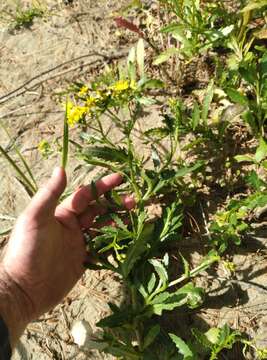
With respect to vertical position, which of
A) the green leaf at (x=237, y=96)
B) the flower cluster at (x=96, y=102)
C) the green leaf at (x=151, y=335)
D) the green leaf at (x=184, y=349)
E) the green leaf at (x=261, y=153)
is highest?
the flower cluster at (x=96, y=102)

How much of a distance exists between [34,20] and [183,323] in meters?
2.19

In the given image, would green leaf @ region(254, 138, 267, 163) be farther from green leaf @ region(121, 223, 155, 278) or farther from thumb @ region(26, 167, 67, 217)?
thumb @ region(26, 167, 67, 217)

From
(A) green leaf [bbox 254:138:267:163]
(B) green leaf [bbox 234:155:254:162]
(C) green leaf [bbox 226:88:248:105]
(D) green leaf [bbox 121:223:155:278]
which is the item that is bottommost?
(D) green leaf [bbox 121:223:155:278]

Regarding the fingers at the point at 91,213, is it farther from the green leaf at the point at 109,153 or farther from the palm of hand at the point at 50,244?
the green leaf at the point at 109,153

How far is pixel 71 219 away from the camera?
2.12 metres

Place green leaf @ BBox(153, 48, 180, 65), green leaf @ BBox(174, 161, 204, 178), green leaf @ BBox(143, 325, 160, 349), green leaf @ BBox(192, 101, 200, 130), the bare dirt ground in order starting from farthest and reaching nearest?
green leaf @ BBox(153, 48, 180, 65) < green leaf @ BBox(192, 101, 200, 130) < green leaf @ BBox(174, 161, 204, 178) < the bare dirt ground < green leaf @ BBox(143, 325, 160, 349)

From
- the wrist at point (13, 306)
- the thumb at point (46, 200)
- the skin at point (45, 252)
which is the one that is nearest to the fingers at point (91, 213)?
the skin at point (45, 252)

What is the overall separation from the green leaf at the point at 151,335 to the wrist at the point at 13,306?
452mm

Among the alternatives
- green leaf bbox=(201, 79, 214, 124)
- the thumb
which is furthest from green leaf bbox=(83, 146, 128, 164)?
green leaf bbox=(201, 79, 214, 124)

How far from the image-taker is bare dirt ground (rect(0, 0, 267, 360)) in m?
1.95

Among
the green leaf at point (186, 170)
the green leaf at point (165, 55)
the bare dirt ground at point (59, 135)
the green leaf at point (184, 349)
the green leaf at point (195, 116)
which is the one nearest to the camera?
the green leaf at point (184, 349)

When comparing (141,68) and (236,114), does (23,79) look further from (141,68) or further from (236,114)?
(236,114)

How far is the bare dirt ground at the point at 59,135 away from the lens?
6.38ft

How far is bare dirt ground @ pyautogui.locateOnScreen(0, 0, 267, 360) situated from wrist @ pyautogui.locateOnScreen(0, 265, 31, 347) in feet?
0.72
